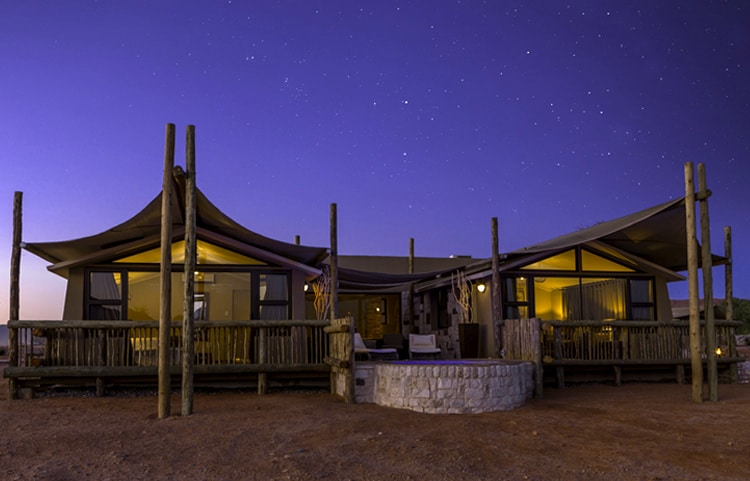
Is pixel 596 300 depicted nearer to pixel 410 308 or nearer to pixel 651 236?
pixel 651 236

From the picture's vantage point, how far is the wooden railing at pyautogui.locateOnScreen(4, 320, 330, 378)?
9883 mm

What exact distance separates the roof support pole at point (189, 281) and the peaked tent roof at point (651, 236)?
7.73 m

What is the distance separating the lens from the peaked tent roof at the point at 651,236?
12.0m

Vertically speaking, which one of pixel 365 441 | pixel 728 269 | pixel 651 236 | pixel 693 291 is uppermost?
pixel 651 236

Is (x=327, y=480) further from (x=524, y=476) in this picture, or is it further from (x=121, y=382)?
(x=121, y=382)

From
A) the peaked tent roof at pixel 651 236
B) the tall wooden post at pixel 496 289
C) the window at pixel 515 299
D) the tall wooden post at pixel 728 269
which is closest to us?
the peaked tent roof at pixel 651 236

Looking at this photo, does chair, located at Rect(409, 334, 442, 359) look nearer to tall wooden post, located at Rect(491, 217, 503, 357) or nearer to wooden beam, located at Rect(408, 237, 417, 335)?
tall wooden post, located at Rect(491, 217, 503, 357)

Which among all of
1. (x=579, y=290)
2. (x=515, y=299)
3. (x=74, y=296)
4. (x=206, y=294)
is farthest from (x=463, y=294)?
(x=74, y=296)

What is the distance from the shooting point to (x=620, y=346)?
1260cm

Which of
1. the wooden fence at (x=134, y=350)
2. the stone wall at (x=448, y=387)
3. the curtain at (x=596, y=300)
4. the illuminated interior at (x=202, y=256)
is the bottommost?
the stone wall at (x=448, y=387)

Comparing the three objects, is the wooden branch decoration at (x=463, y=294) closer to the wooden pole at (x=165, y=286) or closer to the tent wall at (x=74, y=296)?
the tent wall at (x=74, y=296)

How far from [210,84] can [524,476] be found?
11.2m

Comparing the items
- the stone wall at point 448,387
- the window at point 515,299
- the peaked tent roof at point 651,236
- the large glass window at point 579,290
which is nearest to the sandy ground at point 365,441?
the stone wall at point 448,387

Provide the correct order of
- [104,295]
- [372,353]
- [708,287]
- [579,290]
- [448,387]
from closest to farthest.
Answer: [448,387], [708,287], [104,295], [372,353], [579,290]
